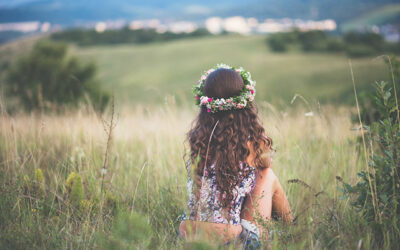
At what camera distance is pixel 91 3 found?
114 meters

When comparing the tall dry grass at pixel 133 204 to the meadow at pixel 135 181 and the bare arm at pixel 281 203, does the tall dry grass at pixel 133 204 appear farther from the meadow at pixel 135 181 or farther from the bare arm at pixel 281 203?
the bare arm at pixel 281 203

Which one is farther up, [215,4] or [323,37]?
[215,4]

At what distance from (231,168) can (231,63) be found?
32024 mm

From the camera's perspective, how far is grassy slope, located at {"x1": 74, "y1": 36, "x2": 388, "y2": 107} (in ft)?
80.2

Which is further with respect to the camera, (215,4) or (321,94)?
(215,4)

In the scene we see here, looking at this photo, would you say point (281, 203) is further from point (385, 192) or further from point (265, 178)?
point (385, 192)

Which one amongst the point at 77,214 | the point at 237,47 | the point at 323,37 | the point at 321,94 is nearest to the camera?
the point at 77,214

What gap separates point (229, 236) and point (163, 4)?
680ft

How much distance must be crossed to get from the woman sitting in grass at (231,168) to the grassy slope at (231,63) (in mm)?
17242

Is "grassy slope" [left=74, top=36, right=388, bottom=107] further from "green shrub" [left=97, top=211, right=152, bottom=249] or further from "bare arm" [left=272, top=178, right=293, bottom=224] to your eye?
"green shrub" [left=97, top=211, right=152, bottom=249]

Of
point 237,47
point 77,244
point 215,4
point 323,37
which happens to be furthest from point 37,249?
point 215,4

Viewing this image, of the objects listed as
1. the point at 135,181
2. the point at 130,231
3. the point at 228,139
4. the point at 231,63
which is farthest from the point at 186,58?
the point at 130,231

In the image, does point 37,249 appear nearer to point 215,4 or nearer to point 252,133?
point 252,133

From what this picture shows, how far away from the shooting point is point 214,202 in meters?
2.09
